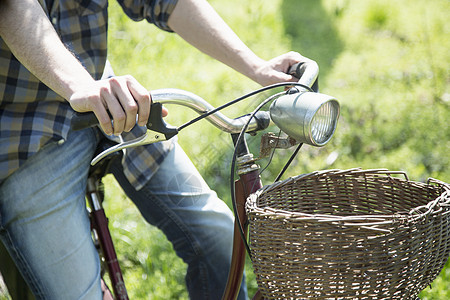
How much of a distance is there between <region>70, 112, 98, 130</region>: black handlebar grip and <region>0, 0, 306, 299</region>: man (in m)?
0.04

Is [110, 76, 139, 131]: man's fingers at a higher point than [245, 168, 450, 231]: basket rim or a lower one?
higher

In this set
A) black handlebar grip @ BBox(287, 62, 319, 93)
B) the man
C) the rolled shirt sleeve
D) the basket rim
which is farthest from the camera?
the rolled shirt sleeve

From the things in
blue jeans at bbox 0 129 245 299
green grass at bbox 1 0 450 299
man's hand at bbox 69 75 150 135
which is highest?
man's hand at bbox 69 75 150 135

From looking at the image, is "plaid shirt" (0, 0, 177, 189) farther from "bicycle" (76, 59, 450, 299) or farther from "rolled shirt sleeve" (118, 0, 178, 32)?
"bicycle" (76, 59, 450, 299)

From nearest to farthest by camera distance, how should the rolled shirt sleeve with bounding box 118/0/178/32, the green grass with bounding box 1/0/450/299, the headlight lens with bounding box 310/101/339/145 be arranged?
the headlight lens with bounding box 310/101/339/145, the rolled shirt sleeve with bounding box 118/0/178/32, the green grass with bounding box 1/0/450/299

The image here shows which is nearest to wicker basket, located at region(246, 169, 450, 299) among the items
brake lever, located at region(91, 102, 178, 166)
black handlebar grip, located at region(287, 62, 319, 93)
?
brake lever, located at region(91, 102, 178, 166)

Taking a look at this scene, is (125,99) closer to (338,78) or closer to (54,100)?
(54,100)

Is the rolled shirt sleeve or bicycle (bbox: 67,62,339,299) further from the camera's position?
the rolled shirt sleeve

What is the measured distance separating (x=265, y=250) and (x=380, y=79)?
11.3 ft

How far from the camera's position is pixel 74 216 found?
5.07 feet

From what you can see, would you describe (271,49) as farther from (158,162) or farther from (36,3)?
(36,3)

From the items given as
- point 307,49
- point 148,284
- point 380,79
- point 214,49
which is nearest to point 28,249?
point 214,49

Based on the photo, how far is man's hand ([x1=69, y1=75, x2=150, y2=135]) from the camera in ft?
3.75

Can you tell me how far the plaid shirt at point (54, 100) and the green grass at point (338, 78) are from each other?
0.72ft
